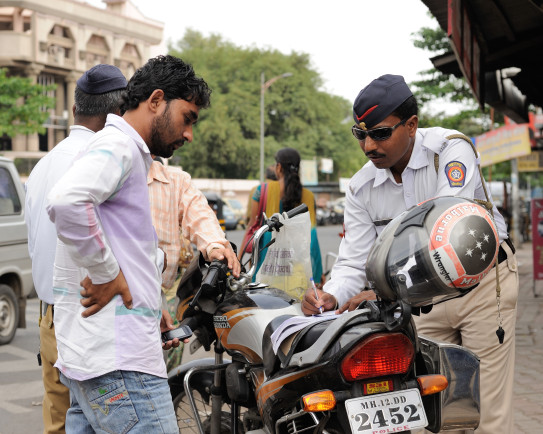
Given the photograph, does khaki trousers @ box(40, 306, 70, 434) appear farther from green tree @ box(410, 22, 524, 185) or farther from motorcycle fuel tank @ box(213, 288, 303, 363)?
green tree @ box(410, 22, 524, 185)

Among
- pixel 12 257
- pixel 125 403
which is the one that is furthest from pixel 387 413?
pixel 12 257

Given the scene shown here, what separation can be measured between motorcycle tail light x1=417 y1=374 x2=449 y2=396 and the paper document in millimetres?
372

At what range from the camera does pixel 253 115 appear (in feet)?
194

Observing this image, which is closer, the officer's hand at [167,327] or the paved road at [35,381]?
the officer's hand at [167,327]

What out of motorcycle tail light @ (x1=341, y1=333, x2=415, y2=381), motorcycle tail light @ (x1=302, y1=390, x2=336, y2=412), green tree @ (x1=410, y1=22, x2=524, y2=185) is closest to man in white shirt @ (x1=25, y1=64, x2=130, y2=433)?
motorcycle tail light @ (x1=302, y1=390, x2=336, y2=412)

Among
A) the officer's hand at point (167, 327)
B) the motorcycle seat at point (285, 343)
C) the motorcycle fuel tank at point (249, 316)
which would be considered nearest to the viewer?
the motorcycle seat at point (285, 343)

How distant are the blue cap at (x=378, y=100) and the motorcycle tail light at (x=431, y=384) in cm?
108

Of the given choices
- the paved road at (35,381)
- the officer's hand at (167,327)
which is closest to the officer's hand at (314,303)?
the officer's hand at (167,327)

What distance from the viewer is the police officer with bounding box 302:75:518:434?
10.5 feet

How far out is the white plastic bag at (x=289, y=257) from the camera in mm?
3605

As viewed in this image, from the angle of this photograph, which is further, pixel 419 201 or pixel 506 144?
pixel 506 144

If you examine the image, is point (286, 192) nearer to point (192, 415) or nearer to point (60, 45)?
point (192, 415)

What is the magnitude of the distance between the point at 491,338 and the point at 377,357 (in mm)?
1158

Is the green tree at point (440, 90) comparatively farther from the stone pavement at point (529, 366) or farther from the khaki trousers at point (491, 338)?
the khaki trousers at point (491, 338)
